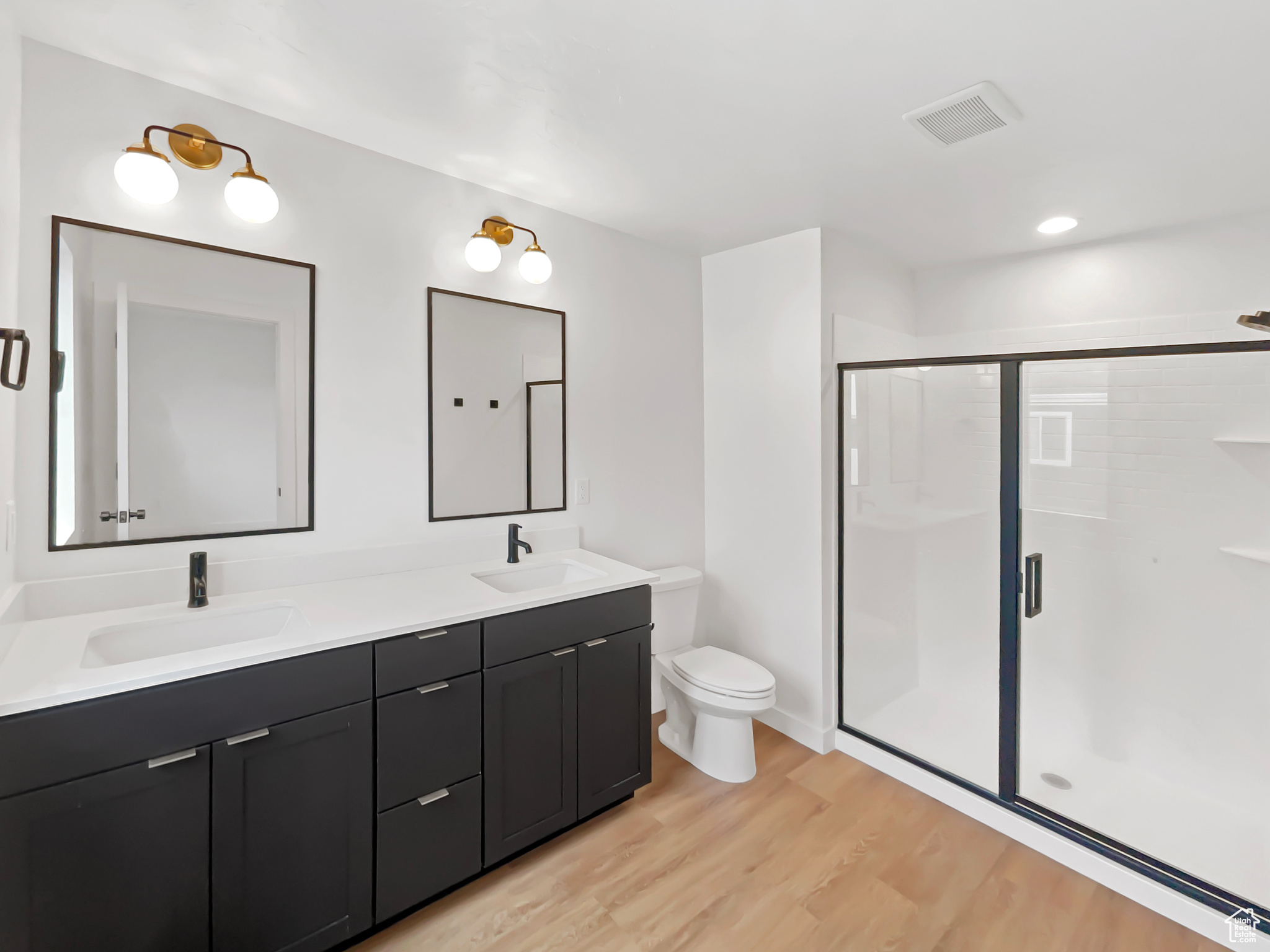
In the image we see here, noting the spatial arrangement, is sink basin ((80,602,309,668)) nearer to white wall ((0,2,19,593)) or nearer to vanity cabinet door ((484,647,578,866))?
white wall ((0,2,19,593))

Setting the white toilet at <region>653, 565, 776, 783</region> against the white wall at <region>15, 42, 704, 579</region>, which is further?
the white toilet at <region>653, 565, 776, 783</region>

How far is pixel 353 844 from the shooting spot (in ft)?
4.88

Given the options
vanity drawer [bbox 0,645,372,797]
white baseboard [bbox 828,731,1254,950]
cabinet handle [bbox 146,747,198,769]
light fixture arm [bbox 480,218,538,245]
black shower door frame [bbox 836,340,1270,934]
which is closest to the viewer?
vanity drawer [bbox 0,645,372,797]

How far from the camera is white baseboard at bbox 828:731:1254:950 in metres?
1.64

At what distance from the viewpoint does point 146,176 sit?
1.49 meters

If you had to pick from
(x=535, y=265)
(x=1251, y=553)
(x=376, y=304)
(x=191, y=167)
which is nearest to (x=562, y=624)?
(x=376, y=304)

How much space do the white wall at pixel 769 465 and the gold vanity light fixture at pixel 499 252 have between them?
102cm

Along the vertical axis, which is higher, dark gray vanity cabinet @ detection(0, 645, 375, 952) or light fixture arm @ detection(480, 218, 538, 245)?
light fixture arm @ detection(480, 218, 538, 245)

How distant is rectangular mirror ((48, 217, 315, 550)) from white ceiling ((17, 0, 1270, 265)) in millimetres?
Answer: 528

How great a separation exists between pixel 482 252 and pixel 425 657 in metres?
1.45

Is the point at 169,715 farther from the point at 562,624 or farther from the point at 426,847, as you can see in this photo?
the point at 562,624

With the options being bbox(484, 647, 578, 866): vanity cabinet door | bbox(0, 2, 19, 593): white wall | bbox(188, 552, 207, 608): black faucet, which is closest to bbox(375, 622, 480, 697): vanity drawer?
bbox(484, 647, 578, 866): vanity cabinet door

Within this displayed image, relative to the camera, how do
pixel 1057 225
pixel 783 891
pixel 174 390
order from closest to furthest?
pixel 174 390 < pixel 783 891 < pixel 1057 225

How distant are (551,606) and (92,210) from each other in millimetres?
1661
